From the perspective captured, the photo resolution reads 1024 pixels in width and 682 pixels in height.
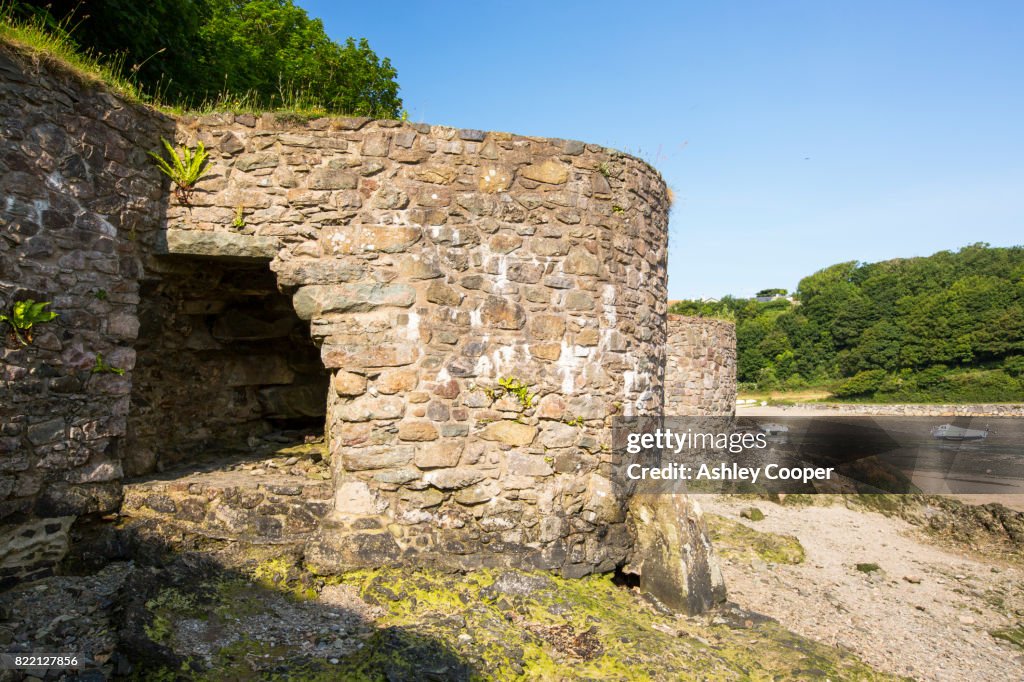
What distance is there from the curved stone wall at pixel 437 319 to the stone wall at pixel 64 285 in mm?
485

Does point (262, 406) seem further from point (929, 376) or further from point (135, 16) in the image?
point (929, 376)

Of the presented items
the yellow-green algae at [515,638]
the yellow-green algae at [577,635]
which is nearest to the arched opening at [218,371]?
the yellow-green algae at [515,638]

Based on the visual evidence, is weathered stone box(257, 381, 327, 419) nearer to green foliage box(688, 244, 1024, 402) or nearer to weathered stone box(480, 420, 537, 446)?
weathered stone box(480, 420, 537, 446)

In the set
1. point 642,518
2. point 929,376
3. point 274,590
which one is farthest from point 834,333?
point 274,590

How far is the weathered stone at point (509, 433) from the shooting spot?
470cm

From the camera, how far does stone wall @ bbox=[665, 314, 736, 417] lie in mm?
12961

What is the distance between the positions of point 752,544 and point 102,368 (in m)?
7.74

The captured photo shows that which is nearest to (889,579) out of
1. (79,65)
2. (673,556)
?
(673,556)

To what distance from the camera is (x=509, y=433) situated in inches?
186

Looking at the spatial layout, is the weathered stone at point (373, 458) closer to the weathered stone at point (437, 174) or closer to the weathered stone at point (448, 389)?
the weathered stone at point (448, 389)

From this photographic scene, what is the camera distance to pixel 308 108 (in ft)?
16.4

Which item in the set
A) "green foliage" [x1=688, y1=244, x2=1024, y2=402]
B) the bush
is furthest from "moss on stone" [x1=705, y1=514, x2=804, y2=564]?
the bush

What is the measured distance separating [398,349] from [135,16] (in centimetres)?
562

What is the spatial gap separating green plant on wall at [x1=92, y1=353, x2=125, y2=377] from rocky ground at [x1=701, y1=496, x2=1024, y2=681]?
6.22m
